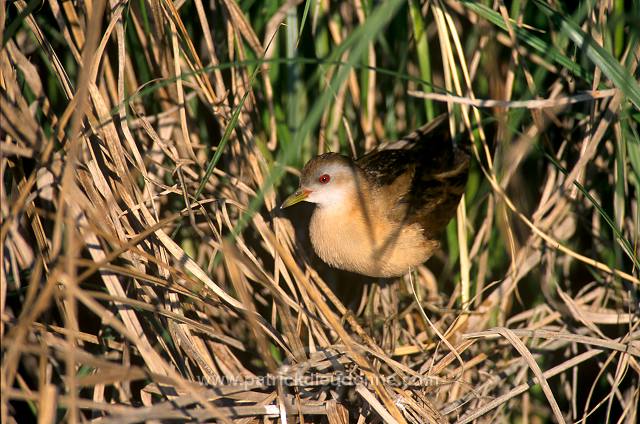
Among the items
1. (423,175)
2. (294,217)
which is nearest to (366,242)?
(423,175)

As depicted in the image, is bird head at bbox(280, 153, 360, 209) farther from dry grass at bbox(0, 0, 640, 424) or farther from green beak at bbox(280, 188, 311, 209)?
dry grass at bbox(0, 0, 640, 424)

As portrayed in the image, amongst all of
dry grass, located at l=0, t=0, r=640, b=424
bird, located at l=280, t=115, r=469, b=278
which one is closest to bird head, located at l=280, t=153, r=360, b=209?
bird, located at l=280, t=115, r=469, b=278

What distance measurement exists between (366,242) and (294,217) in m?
0.57

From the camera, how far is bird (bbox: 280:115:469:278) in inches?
106

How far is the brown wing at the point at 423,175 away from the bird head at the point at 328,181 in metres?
0.16

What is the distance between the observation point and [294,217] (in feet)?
10.4

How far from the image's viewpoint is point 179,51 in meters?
2.52

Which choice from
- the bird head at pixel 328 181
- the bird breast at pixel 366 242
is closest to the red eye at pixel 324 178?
the bird head at pixel 328 181

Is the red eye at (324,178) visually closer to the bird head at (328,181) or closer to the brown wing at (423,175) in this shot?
the bird head at (328,181)

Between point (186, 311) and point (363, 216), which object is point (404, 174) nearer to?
point (363, 216)

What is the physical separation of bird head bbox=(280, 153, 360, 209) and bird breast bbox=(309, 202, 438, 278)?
62 millimetres

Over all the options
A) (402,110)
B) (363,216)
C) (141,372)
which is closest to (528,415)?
(363,216)

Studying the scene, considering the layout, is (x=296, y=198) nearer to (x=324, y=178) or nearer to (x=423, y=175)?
(x=324, y=178)

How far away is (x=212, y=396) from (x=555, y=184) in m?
1.75
